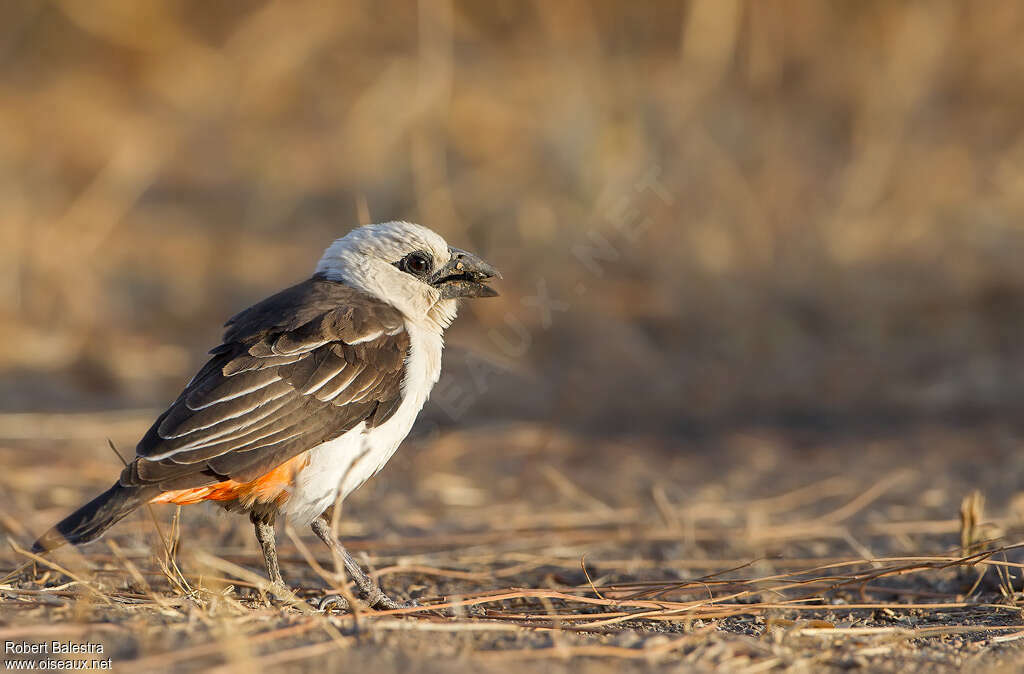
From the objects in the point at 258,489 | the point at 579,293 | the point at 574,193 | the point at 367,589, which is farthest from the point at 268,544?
the point at 574,193

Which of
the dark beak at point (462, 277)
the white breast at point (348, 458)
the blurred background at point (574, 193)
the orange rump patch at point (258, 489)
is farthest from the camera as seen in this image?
the blurred background at point (574, 193)

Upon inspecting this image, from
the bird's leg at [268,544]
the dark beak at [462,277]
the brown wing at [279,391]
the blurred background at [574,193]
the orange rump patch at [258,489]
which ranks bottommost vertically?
the bird's leg at [268,544]

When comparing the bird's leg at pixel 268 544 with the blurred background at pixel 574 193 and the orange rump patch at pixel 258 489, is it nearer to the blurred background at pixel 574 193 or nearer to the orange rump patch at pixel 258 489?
the orange rump patch at pixel 258 489

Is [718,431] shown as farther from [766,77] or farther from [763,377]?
[766,77]

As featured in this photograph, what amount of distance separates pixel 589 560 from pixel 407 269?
1606mm

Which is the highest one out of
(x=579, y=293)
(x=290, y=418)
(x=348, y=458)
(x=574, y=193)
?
(x=574, y=193)

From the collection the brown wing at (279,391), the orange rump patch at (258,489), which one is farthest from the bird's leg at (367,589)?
the brown wing at (279,391)

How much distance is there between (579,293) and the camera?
9.33 metres

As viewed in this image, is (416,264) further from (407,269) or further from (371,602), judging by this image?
(371,602)

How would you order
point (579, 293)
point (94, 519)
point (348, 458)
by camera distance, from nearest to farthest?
point (94, 519), point (348, 458), point (579, 293)

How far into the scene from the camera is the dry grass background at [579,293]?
4.35m

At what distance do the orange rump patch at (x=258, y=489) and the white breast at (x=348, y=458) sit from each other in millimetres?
28

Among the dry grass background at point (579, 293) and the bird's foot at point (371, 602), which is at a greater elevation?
the dry grass background at point (579, 293)

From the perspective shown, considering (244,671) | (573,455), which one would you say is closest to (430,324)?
(244,671)
